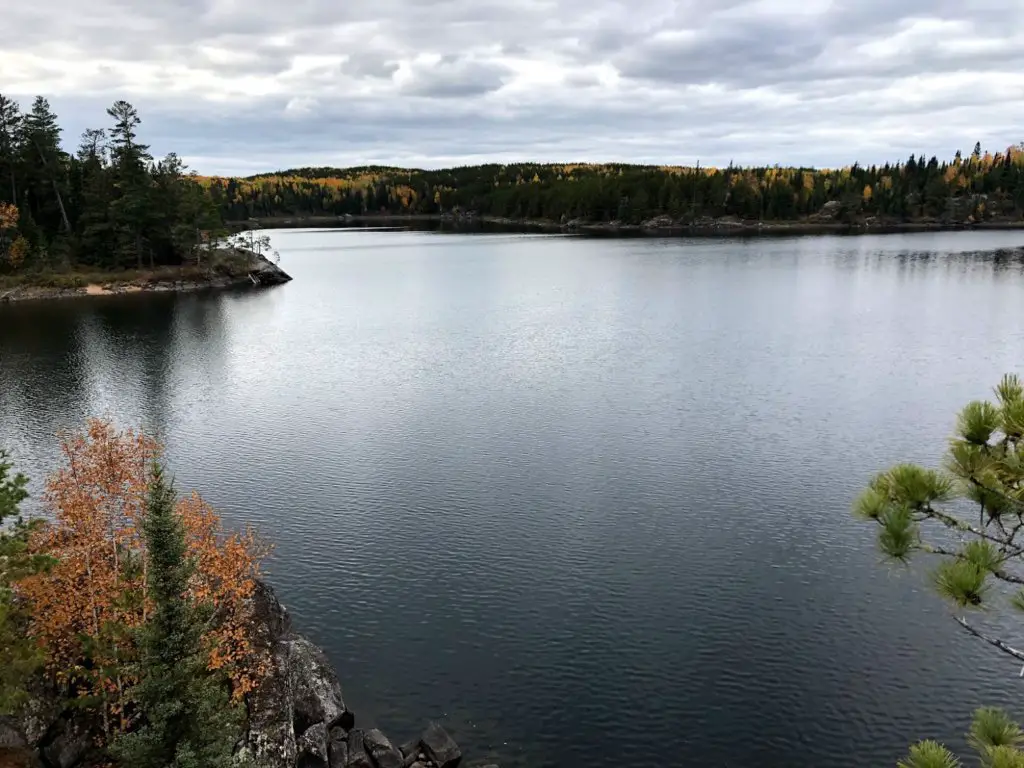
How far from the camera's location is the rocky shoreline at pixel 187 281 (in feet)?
366

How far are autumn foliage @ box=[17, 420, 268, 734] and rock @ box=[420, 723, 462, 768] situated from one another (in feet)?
19.0

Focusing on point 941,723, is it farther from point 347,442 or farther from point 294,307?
point 294,307

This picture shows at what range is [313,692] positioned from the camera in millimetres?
25547

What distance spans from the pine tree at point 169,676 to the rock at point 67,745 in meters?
3.76

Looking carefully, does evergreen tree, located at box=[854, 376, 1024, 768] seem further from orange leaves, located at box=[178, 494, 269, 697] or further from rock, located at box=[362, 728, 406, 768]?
orange leaves, located at box=[178, 494, 269, 697]

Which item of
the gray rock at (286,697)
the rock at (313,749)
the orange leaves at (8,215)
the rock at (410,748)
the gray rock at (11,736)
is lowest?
the rock at (410,748)

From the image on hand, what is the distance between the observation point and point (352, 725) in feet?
84.2

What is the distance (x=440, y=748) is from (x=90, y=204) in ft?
397

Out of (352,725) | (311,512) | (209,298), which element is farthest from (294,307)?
(352,725)

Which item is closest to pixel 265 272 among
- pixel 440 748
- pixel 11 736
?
pixel 11 736

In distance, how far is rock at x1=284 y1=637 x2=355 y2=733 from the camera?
2477cm

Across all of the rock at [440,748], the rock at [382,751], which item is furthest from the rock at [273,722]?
the rock at [440,748]

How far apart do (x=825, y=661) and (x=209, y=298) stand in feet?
367

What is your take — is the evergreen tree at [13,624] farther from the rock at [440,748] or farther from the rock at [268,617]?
the rock at [440,748]
